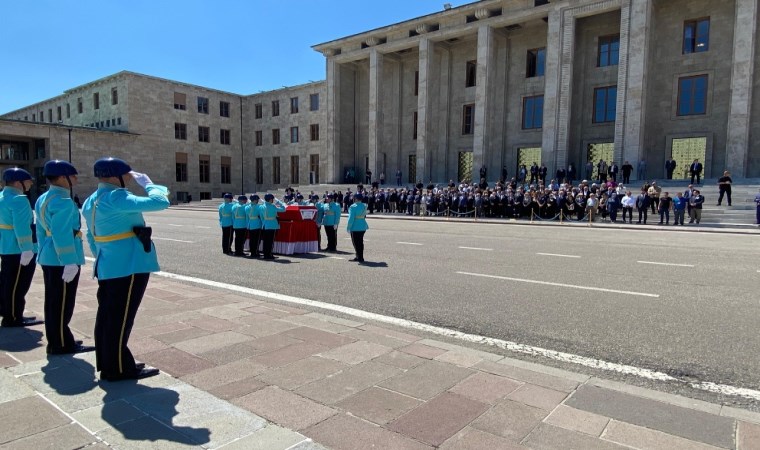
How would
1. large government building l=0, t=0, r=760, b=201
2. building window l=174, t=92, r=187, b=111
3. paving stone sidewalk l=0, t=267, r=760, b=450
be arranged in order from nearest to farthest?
paving stone sidewalk l=0, t=267, r=760, b=450, large government building l=0, t=0, r=760, b=201, building window l=174, t=92, r=187, b=111

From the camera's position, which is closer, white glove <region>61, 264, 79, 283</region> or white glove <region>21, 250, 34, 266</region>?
white glove <region>61, 264, 79, 283</region>

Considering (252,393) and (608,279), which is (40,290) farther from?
(608,279)

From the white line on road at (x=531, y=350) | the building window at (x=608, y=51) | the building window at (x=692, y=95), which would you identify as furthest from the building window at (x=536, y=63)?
the white line on road at (x=531, y=350)

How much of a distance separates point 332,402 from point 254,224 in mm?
8972

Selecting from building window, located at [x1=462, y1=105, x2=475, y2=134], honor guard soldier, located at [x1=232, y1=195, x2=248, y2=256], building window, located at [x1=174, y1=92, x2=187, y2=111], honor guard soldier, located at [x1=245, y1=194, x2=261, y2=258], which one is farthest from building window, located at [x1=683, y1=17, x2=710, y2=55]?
building window, located at [x1=174, y1=92, x2=187, y2=111]

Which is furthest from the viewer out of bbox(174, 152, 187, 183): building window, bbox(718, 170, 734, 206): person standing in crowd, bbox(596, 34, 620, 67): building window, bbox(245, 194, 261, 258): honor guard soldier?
bbox(174, 152, 187, 183): building window

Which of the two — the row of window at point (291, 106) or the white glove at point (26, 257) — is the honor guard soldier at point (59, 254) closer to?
the white glove at point (26, 257)

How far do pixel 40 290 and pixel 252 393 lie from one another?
576cm

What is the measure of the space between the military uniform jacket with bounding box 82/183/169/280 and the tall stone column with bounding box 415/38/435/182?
35845 millimetres

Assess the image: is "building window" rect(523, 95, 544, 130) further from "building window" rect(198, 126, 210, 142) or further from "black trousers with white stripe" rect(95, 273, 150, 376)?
"building window" rect(198, 126, 210, 142)

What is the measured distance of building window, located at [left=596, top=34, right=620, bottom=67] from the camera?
106ft

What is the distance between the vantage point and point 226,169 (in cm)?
5797

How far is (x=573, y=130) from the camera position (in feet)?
112

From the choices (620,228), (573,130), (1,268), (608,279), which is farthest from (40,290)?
(573,130)
